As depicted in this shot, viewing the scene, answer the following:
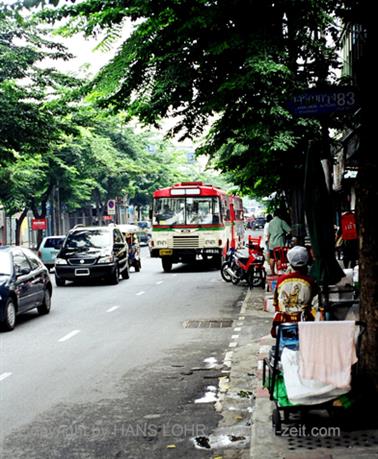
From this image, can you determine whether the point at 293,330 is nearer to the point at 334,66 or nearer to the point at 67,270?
the point at 334,66

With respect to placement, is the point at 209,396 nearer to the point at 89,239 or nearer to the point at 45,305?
the point at 45,305

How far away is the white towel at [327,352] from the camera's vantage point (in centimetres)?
598

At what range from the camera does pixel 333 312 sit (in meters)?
8.05

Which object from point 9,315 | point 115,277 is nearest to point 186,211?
point 115,277

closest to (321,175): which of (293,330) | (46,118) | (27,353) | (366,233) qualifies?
(366,233)

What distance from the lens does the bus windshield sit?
92.1 ft

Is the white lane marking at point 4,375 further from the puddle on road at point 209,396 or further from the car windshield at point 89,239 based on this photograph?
the car windshield at point 89,239

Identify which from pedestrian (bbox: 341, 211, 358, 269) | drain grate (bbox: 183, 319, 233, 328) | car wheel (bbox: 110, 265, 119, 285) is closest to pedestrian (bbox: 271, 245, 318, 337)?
drain grate (bbox: 183, 319, 233, 328)

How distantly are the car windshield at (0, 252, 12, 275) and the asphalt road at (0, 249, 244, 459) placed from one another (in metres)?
1.13

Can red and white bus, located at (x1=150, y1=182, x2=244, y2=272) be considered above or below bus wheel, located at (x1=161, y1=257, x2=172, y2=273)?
above

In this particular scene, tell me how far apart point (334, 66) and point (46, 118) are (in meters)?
10.7

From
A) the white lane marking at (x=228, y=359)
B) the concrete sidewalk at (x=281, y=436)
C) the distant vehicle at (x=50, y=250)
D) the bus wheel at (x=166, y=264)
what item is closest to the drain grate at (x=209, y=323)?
the white lane marking at (x=228, y=359)

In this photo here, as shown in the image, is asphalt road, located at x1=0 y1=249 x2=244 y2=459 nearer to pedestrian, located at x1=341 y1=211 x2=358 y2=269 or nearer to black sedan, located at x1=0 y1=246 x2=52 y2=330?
black sedan, located at x1=0 y1=246 x2=52 y2=330

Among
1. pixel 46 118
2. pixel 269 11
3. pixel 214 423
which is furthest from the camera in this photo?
pixel 46 118
